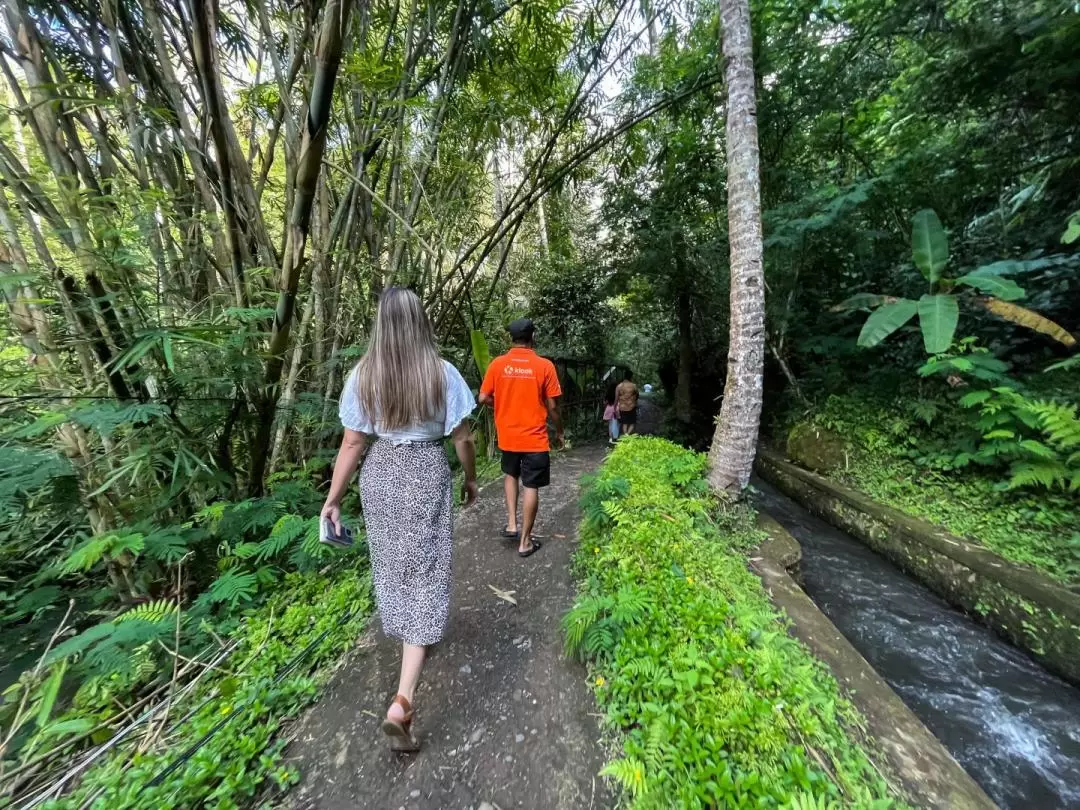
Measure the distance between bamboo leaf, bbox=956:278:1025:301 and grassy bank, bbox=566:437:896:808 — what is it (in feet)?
12.8

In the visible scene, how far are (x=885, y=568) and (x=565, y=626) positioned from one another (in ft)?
12.1

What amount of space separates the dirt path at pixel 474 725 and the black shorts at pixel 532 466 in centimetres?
67

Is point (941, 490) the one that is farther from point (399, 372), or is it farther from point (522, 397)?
point (399, 372)

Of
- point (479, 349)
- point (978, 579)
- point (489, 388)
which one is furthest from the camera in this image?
point (479, 349)

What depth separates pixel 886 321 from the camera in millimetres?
4336

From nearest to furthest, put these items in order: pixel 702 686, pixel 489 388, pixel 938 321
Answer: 1. pixel 702 686
2. pixel 489 388
3. pixel 938 321

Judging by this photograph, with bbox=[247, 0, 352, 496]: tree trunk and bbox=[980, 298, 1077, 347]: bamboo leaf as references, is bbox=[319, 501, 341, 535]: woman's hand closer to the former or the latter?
bbox=[247, 0, 352, 496]: tree trunk

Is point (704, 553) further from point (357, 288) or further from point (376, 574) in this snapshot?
point (357, 288)

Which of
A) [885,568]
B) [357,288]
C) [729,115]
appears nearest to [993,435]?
[885,568]

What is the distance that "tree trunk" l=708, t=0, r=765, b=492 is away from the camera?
3332mm

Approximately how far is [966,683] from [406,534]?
3739 millimetres

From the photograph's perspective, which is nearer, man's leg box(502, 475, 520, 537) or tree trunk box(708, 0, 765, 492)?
man's leg box(502, 475, 520, 537)

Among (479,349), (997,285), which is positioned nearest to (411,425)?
(479,349)

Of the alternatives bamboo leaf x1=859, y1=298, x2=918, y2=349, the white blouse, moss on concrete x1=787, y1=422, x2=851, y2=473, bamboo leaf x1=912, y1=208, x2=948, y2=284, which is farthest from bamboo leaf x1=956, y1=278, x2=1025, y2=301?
the white blouse
